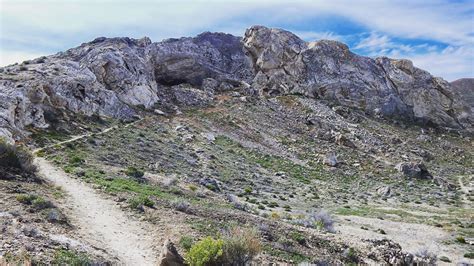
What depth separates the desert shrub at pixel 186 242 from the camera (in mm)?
14193

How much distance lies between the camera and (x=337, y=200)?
38.4 m

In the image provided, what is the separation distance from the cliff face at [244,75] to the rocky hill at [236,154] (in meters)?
0.30

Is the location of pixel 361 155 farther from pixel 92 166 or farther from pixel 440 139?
pixel 92 166

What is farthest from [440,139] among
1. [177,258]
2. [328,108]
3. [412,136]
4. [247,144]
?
[177,258]

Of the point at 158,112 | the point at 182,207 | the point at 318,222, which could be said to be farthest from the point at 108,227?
the point at 158,112

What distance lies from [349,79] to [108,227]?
7045cm

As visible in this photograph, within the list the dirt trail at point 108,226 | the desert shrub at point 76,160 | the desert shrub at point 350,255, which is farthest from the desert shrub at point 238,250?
the desert shrub at point 76,160

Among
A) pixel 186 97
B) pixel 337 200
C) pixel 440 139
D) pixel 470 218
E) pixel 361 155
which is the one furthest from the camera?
pixel 440 139

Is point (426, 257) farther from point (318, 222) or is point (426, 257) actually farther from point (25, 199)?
point (25, 199)

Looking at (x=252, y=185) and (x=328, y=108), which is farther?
(x=328, y=108)

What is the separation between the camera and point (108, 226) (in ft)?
53.6

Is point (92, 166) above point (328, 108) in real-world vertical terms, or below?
below

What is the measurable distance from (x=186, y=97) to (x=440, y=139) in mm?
45871

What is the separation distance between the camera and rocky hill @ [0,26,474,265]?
16484mm
